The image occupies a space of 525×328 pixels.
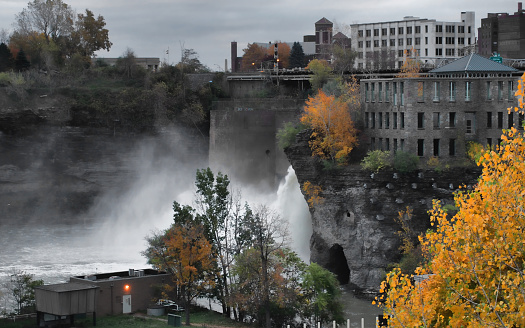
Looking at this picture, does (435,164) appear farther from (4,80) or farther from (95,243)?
(4,80)

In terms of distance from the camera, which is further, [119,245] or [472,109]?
[119,245]

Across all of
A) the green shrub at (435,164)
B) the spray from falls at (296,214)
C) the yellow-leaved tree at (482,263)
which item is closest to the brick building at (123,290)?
the green shrub at (435,164)

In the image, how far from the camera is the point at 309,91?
11419cm

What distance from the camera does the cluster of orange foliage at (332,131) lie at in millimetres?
81938

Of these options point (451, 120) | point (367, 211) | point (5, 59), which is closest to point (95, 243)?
point (367, 211)

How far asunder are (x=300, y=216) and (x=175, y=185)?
2624cm

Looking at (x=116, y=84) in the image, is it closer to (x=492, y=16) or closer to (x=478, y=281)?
(x=492, y=16)

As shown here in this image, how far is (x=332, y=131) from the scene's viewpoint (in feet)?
271

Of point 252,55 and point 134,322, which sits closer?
point 134,322

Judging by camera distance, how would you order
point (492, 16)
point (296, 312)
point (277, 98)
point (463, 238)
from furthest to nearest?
point (492, 16) < point (277, 98) < point (296, 312) < point (463, 238)

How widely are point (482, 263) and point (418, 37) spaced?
5194 inches

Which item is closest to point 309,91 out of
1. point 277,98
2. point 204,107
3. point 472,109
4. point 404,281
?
point 277,98

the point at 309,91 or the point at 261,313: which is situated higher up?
the point at 309,91

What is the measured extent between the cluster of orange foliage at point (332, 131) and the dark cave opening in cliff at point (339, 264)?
7.44m
